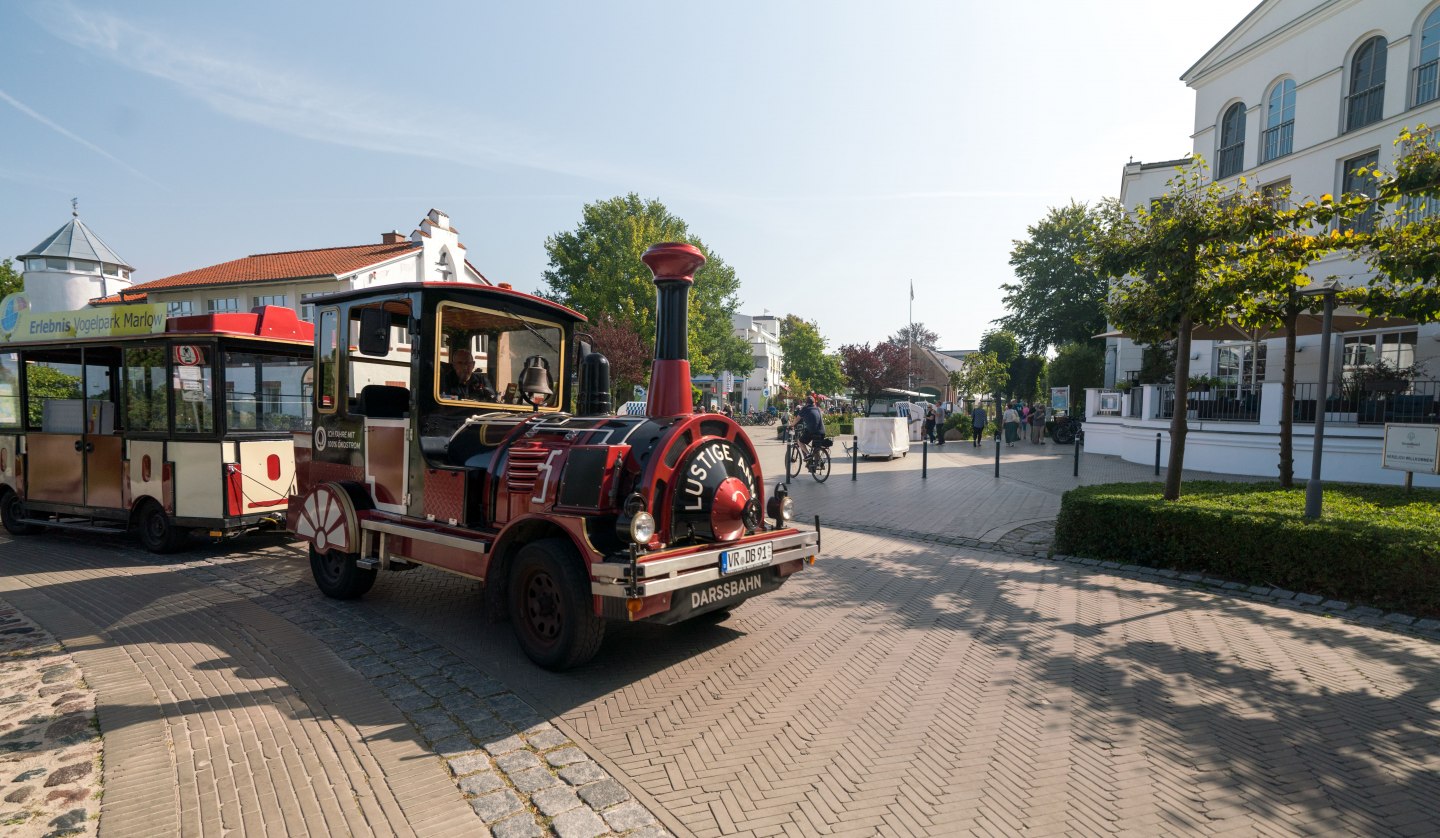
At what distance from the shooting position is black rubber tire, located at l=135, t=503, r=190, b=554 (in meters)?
7.90

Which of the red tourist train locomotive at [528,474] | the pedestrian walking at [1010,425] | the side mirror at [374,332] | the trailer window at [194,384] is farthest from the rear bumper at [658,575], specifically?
the pedestrian walking at [1010,425]

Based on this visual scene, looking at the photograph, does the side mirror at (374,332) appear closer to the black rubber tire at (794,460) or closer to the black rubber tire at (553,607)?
the black rubber tire at (553,607)

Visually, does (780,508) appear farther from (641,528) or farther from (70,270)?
(70,270)

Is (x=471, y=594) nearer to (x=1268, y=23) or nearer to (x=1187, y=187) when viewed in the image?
(x=1187, y=187)

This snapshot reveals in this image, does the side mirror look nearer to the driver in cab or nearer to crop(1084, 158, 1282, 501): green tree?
the driver in cab

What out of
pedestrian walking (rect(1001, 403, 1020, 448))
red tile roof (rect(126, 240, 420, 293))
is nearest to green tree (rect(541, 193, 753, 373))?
red tile roof (rect(126, 240, 420, 293))

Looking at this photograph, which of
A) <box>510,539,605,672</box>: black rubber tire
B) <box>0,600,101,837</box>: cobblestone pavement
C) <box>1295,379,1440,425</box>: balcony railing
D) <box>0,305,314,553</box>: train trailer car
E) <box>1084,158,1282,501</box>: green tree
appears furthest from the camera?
<box>1295,379,1440,425</box>: balcony railing

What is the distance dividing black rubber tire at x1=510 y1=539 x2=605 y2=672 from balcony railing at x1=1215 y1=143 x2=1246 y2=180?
23.6m

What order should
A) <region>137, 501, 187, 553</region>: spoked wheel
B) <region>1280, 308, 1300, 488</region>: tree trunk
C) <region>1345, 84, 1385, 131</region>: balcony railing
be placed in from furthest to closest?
<region>1345, 84, 1385, 131</region>: balcony railing
<region>1280, 308, 1300, 488</region>: tree trunk
<region>137, 501, 187, 553</region>: spoked wheel

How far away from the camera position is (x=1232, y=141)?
20359 mm

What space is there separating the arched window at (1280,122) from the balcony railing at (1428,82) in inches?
112

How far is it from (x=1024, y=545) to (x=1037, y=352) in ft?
102

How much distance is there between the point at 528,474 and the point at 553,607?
3.04 ft

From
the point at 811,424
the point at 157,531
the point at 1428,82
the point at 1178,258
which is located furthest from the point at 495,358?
the point at 1428,82
